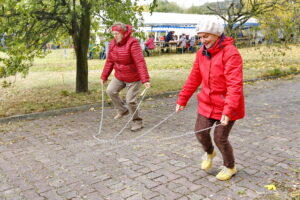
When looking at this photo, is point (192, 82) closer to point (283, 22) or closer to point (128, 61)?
point (128, 61)

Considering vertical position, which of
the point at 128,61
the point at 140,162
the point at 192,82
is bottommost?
the point at 140,162

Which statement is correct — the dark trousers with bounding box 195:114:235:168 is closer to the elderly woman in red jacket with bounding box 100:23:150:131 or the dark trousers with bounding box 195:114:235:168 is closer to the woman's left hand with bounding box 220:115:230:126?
the woman's left hand with bounding box 220:115:230:126

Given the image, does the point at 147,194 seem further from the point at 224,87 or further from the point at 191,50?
the point at 191,50

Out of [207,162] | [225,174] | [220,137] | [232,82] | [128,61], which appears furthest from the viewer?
[128,61]

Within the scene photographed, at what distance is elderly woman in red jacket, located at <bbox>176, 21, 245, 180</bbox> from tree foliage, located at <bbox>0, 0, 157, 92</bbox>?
4.29 metres

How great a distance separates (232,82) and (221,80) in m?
0.20

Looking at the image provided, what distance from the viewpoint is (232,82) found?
371 centimetres

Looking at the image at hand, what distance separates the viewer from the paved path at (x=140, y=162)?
397cm

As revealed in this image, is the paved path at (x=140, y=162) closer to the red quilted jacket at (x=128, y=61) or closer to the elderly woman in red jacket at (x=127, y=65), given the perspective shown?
the elderly woman in red jacket at (x=127, y=65)

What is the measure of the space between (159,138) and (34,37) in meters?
5.00

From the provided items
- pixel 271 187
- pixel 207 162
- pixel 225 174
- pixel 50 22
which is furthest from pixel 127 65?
pixel 50 22

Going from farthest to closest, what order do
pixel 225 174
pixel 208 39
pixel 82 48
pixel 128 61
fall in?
pixel 82 48 < pixel 128 61 < pixel 225 174 < pixel 208 39

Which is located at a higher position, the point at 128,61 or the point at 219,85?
the point at 128,61

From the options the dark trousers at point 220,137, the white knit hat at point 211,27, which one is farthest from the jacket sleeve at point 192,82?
the white knit hat at point 211,27
